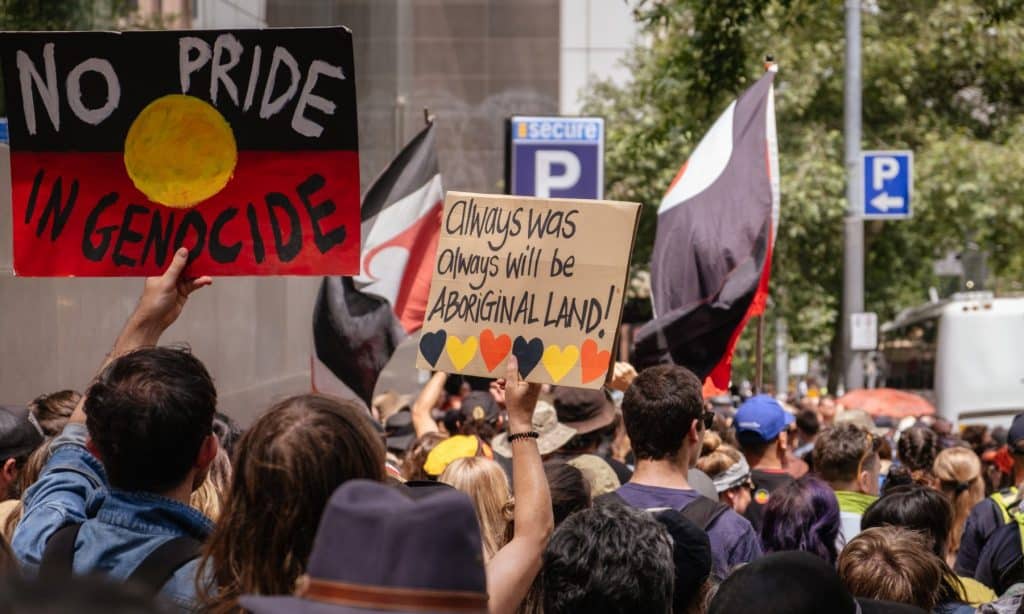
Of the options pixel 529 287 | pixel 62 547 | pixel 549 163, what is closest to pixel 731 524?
pixel 529 287

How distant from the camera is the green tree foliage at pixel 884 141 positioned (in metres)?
24.7

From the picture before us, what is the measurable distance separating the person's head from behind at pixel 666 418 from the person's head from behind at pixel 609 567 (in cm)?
157

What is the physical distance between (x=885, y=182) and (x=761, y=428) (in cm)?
1303

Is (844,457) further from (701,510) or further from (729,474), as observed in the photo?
(701,510)

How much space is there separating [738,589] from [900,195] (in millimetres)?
17280

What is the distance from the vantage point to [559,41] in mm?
35281

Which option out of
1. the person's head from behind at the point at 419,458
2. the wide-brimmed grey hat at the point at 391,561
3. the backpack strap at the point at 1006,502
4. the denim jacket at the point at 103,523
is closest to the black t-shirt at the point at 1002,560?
the backpack strap at the point at 1006,502

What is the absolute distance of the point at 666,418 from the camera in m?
4.89

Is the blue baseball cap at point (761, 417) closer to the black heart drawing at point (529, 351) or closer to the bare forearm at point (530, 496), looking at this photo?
the black heart drawing at point (529, 351)

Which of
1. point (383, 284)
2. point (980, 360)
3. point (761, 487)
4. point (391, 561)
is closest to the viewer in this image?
point (391, 561)

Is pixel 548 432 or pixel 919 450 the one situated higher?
pixel 548 432

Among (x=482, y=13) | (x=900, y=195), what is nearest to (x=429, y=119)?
(x=900, y=195)

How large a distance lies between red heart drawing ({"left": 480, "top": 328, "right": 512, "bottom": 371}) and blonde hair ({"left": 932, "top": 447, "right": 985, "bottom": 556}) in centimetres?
442

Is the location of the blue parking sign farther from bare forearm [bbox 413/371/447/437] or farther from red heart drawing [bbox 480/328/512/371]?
red heart drawing [bbox 480/328/512/371]
